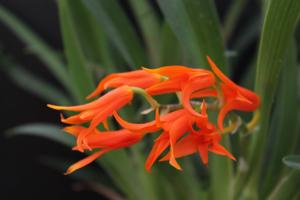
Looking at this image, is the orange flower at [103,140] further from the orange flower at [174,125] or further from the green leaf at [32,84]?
the green leaf at [32,84]

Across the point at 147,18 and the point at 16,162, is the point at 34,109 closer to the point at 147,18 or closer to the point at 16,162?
the point at 16,162

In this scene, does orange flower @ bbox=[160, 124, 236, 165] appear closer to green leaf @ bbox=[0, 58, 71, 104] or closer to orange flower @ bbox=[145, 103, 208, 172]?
orange flower @ bbox=[145, 103, 208, 172]

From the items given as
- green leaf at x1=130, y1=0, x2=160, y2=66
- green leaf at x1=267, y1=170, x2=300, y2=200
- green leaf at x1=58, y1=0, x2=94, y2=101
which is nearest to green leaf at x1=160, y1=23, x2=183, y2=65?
green leaf at x1=130, y1=0, x2=160, y2=66

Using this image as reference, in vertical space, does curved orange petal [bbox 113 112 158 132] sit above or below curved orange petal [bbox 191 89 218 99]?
above

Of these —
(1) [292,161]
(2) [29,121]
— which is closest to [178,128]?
(1) [292,161]

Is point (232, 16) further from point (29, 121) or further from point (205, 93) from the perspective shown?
point (205, 93)
